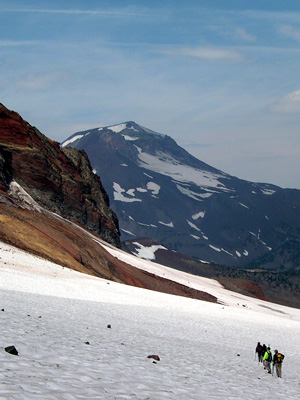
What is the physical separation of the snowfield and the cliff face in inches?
1121

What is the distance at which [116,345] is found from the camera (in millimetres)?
16312

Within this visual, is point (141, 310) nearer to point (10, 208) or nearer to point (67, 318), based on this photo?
point (67, 318)

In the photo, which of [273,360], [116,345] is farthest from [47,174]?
[116,345]

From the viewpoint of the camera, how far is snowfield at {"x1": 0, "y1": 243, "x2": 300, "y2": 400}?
9.84m

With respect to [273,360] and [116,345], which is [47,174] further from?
[116,345]

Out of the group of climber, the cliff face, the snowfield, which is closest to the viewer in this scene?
the snowfield

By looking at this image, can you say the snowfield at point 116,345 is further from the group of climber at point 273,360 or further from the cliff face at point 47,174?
the cliff face at point 47,174

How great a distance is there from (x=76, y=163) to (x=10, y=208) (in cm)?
5015

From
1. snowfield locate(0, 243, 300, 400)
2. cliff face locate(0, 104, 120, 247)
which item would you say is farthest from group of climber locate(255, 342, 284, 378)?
cliff face locate(0, 104, 120, 247)

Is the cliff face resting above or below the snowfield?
above

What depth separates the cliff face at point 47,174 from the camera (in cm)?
7138

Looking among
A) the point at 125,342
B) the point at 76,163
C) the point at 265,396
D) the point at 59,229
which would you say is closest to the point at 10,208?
the point at 59,229

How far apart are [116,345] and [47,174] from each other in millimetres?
61013

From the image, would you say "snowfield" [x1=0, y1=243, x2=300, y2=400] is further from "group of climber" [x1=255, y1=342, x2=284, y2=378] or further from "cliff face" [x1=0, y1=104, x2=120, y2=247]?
"cliff face" [x1=0, y1=104, x2=120, y2=247]
